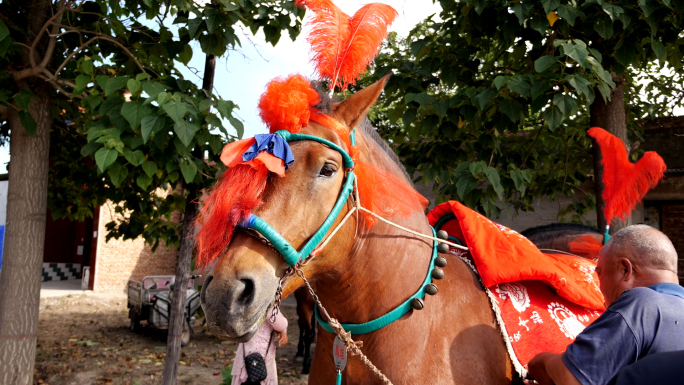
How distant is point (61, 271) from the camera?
1734cm

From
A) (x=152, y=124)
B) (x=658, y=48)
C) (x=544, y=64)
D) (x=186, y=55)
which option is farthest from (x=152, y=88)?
(x=658, y=48)

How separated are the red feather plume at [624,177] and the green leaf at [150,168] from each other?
291 cm

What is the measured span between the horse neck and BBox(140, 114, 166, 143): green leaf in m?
1.59

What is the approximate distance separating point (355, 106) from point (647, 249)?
1.23 metres

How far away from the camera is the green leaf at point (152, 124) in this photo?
2.84 m

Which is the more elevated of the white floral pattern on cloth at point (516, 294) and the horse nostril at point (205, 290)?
the horse nostril at point (205, 290)

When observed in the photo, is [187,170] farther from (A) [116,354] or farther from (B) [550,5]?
(A) [116,354]

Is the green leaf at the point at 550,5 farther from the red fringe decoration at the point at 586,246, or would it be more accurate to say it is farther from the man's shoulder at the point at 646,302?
A: the man's shoulder at the point at 646,302

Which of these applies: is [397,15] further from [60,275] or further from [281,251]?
[60,275]

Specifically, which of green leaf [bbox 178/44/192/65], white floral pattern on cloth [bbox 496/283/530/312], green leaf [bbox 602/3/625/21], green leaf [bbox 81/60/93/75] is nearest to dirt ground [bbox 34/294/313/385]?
green leaf [bbox 178/44/192/65]

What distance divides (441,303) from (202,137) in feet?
6.68

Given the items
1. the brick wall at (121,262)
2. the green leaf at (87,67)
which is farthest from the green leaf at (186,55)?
the brick wall at (121,262)

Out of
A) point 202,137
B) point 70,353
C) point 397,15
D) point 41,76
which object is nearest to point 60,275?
point 70,353

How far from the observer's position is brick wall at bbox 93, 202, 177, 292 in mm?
14302
